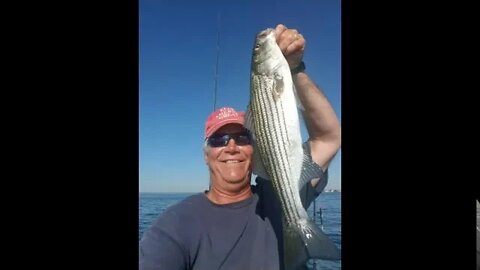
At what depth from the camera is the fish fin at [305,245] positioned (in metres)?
1.58

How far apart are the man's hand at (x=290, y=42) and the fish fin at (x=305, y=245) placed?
581 millimetres

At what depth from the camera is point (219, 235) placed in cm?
165

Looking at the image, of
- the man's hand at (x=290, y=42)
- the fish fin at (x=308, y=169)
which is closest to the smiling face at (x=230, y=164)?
the fish fin at (x=308, y=169)

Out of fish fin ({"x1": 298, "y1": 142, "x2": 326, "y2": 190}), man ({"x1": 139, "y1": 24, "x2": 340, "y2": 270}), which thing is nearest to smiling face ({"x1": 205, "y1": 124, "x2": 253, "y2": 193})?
man ({"x1": 139, "y1": 24, "x2": 340, "y2": 270})

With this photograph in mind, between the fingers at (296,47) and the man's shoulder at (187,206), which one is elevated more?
the fingers at (296,47)

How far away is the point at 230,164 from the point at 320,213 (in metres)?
0.37

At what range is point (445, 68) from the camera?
72.1 inches

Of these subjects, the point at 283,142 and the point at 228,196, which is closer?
the point at 283,142

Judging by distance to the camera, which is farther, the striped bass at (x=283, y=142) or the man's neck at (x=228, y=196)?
the man's neck at (x=228, y=196)

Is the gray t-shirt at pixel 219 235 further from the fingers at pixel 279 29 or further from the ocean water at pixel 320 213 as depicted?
the fingers at pixel 279 29

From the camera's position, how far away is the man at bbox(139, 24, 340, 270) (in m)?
1.63

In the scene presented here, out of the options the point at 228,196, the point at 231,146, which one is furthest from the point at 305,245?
the point at 231,146

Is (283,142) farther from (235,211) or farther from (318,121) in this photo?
(235,211)
